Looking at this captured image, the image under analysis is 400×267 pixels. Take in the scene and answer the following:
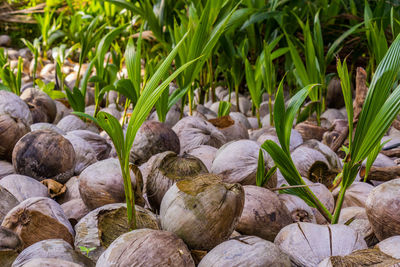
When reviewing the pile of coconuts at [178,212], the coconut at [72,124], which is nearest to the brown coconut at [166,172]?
the pile of coconuts at [178,212]

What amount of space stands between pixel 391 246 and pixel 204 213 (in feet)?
1.21

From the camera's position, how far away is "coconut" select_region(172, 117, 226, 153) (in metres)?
1.65

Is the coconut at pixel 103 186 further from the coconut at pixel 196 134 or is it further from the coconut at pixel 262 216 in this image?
the coconut at pixel 196 134

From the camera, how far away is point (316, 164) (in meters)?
1.39

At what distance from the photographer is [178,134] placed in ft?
5.54

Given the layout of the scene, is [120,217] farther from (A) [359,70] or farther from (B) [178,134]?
(A) [359,70]

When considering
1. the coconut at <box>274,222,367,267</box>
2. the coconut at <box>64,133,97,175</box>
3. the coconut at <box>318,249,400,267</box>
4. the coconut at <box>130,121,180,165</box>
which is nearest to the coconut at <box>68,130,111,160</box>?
the coconut at <box>64,133,97,175</box>

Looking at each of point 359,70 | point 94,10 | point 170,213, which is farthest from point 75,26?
point 170,213

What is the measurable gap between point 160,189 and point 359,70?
745 millimetres

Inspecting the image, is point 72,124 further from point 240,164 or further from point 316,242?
point 316,242

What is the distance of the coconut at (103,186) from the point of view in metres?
1.12

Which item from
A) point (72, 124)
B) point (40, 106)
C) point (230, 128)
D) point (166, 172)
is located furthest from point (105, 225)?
point (40, 106)

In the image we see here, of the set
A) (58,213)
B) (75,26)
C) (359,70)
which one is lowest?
(75,26)

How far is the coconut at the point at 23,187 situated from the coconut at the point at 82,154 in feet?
0.80
